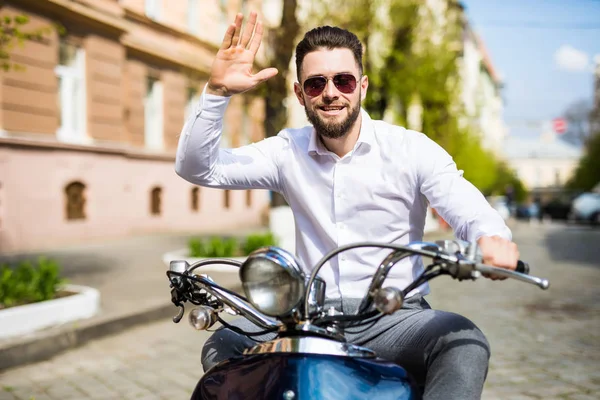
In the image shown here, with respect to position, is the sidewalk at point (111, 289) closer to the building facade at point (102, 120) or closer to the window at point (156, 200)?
the building facade at point (102, 120)

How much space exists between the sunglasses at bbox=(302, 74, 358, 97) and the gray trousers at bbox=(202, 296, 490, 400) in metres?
0.71

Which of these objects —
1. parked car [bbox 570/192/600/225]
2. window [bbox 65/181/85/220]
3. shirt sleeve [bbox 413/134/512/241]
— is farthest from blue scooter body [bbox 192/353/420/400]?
parked car [bbox 570/192/600/225]

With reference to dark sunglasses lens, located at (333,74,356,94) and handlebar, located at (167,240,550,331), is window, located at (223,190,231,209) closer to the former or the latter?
dark sunglasses lens, located at (333,74,356,94)

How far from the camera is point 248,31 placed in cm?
249

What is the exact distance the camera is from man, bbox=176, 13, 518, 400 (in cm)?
233

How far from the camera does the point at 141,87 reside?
60.9 feet

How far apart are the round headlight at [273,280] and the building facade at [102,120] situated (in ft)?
32.1

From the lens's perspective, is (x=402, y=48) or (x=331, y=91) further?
(x=402, y=48)

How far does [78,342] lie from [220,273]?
409cm

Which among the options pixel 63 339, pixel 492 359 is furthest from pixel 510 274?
pixel 63 339

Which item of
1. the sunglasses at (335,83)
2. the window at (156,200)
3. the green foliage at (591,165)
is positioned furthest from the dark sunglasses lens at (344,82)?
the green foliage at (591,165)

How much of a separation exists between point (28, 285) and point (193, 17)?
15.9 m

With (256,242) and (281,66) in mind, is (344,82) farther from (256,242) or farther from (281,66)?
(281,66)

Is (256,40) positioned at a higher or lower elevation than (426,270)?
higher
